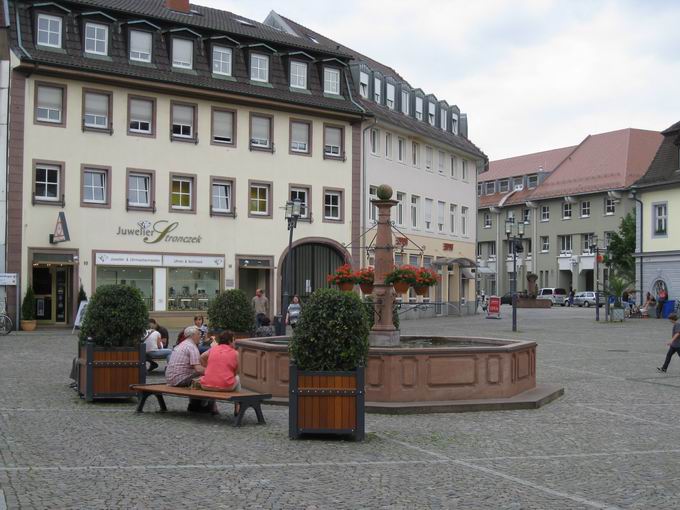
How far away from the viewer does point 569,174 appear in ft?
263

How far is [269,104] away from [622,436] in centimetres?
2976

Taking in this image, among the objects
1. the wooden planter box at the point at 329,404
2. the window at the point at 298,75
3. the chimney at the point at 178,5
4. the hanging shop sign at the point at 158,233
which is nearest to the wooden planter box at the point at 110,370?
the wooden planter box at the point at 329,404

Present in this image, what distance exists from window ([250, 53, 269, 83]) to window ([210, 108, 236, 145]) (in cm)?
222

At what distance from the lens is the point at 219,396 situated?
38.9ft

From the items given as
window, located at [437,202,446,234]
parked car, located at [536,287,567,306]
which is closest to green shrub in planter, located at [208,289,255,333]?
window, located at [437,202,446,234]

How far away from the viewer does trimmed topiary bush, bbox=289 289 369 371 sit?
11000mm

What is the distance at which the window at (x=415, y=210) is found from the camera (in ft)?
161

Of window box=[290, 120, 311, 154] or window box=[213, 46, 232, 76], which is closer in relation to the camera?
window box=[213, 46, 232, 76]

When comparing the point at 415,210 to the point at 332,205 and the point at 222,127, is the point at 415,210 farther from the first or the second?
the point at 222,127

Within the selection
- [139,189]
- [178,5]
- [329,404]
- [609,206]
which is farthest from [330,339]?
[609,206]

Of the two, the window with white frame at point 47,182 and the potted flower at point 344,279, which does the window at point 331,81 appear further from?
the potted flower at point 344,279

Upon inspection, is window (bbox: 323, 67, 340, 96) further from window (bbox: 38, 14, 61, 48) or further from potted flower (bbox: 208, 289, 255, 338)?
potted flower (bbox: 208, 289, 255, 338)

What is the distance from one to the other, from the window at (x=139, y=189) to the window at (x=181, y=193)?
0.94 m

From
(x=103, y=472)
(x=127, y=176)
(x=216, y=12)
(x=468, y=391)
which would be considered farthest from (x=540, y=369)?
(x=216, y=12)
